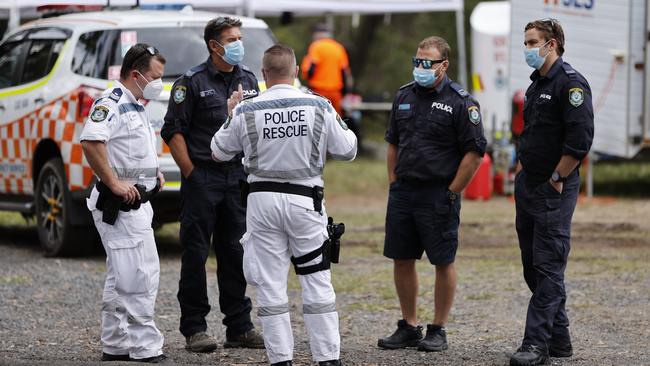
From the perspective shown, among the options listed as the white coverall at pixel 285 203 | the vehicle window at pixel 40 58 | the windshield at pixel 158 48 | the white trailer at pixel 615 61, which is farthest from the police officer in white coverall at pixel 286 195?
the white trailer at pixel 615 61

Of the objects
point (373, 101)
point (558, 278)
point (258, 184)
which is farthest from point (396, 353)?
point (373, 101)

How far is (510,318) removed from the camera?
880 cm

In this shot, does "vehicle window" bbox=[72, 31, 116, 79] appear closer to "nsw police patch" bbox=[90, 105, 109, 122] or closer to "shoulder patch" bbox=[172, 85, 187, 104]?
"shoulder patch" bbox=[172, 85, 187, 104]

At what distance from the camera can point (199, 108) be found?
7.66 m

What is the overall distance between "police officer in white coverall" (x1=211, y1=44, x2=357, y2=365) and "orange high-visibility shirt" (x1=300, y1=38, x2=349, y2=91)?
13226mm

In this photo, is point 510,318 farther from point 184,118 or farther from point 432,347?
point 184,118

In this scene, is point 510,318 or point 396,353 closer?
point 396,353

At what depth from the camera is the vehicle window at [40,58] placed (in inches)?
456

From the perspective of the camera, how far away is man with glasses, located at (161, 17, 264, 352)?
7.62 m

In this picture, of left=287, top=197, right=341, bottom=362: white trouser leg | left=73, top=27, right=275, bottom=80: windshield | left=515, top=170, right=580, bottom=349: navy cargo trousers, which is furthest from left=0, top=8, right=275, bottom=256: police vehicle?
left=515, top=170, right=580, bottom=349: navy cargo trousers

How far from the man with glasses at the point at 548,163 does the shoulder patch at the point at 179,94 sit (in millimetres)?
2032

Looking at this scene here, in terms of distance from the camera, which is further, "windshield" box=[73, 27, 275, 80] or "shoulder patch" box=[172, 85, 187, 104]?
"windshield" box=[73, 27, 275, 80]

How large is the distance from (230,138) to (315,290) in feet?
3.02

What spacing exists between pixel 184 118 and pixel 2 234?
21.7 feet
